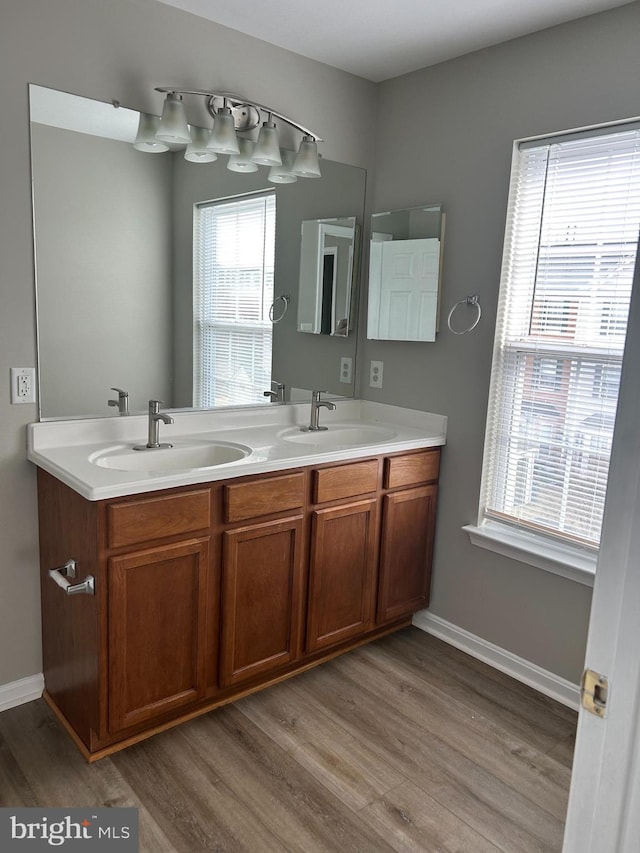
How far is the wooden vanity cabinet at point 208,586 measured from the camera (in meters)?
1.95

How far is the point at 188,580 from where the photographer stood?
209 cm

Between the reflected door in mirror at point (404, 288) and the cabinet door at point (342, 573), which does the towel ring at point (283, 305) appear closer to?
the reflected door in mirror at point (404, 288)

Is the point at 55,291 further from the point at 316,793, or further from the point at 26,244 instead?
the point at 316,793

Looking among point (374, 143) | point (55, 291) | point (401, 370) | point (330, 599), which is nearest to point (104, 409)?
point (55, 291)

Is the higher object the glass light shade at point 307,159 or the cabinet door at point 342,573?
the glass light shade at point 307,159

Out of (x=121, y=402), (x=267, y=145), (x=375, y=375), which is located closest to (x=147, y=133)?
(x=267, y=145)

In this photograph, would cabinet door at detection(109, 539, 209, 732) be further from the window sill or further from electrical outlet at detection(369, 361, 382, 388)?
electrical outlet at detection(369, 361, 382, 388)

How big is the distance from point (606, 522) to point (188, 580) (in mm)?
1536

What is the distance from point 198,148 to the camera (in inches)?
95.6

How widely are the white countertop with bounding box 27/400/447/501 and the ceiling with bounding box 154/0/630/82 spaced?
1491mm

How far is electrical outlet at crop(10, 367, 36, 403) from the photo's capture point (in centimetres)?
215

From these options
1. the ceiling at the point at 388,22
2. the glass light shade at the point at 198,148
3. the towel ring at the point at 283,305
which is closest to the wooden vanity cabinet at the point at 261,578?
the towel ring at the point at 283,305

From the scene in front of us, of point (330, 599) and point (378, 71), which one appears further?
point (378, 71)

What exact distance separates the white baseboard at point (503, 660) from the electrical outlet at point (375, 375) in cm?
110
